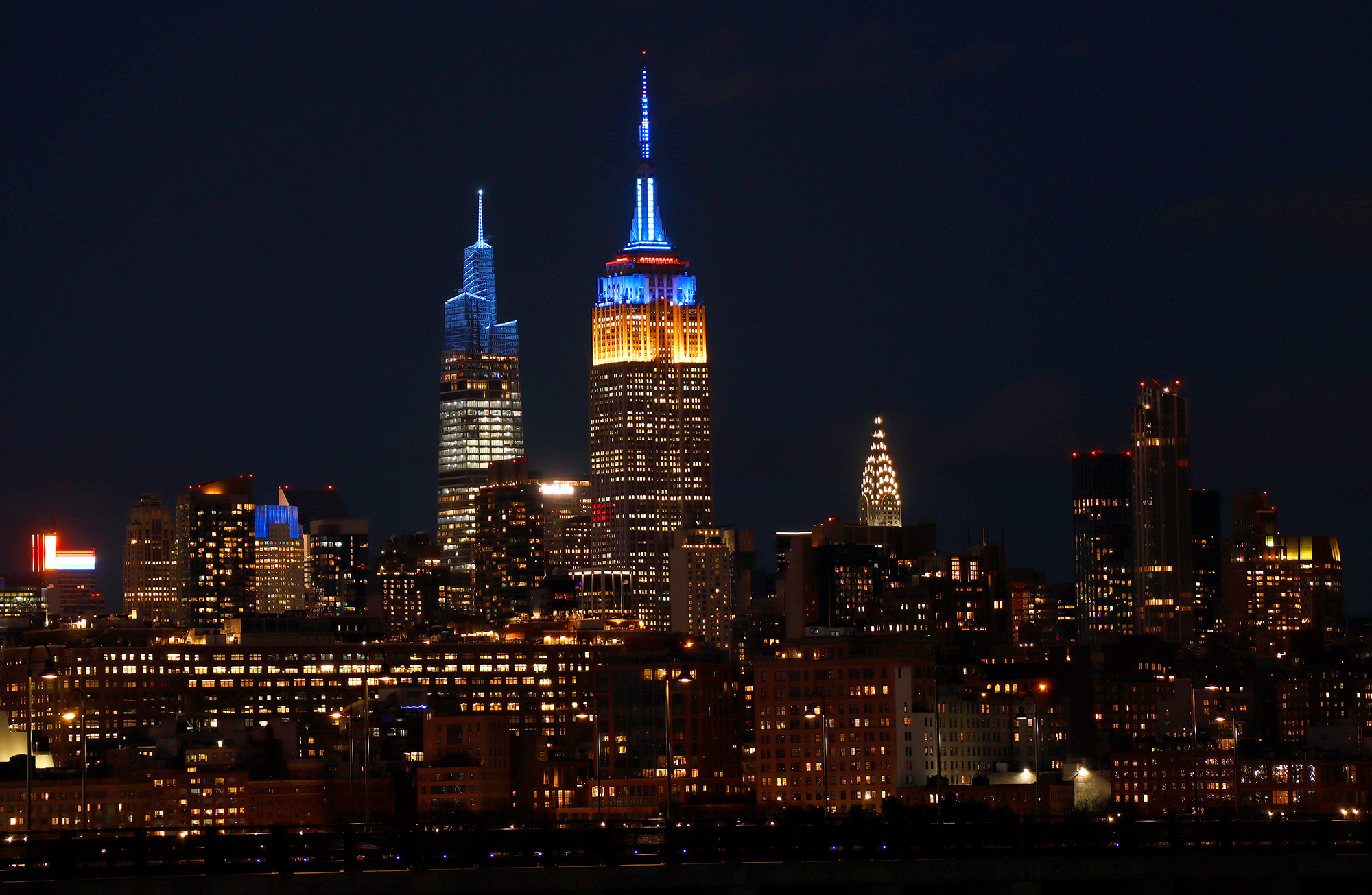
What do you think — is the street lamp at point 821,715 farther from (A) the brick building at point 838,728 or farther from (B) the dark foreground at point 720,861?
(B) the dark foreground at point 720,861

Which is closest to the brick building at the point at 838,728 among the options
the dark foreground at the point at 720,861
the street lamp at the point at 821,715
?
the street lamp at the point at 821,715

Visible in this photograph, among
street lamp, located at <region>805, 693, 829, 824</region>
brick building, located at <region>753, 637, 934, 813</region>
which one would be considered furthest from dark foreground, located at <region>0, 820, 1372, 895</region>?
brick building, located at <region>753, 637, 934, 813</region>

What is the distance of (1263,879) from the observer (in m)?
57.8

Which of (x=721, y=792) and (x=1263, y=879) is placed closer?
(x=1263, y=879)

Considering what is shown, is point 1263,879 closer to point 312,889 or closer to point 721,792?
point 312,889

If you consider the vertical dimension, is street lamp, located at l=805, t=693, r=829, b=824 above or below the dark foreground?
above

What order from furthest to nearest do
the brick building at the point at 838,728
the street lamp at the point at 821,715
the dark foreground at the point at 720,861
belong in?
the brick building at the point at 838,728
the street lamp at the point at 821,715
the dark foreground at the point at 720,861

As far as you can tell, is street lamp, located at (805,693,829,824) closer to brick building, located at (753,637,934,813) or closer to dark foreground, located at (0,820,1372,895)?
brick building, located at (753,637,934,813)

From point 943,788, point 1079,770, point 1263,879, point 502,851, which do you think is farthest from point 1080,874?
point 1079,770

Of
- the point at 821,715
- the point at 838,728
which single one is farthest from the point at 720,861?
the point at 838,728

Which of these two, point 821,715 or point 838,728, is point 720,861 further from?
point 838,728

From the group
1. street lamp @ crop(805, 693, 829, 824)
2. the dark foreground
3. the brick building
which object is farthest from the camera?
the brick building

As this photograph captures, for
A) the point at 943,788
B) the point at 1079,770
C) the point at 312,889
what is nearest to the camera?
the point at 312,889

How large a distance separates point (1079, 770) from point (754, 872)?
136299 mm
